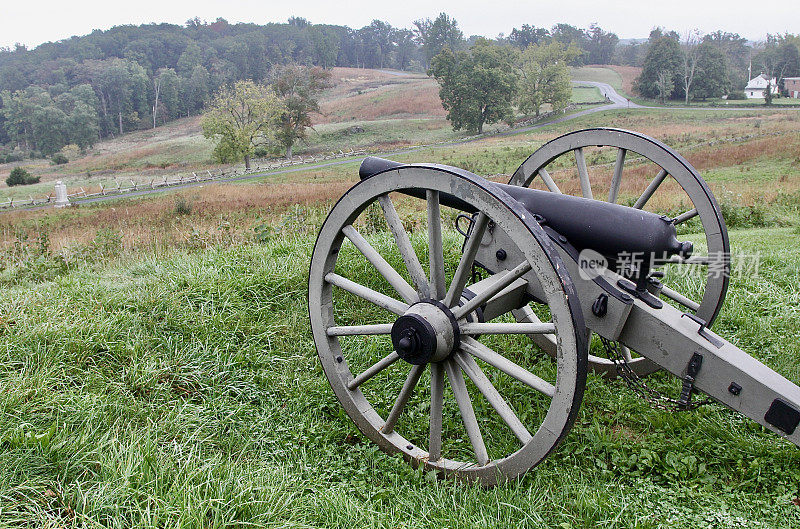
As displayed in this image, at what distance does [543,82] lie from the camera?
174ft

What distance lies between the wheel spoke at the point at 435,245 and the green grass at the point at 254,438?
0.96 m

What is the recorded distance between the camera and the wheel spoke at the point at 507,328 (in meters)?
2.43

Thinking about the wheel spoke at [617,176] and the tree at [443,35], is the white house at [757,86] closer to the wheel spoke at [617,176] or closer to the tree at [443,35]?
the tree at [443,35]

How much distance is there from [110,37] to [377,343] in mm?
141685

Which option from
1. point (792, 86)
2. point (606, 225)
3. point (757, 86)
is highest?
point (757, 86)

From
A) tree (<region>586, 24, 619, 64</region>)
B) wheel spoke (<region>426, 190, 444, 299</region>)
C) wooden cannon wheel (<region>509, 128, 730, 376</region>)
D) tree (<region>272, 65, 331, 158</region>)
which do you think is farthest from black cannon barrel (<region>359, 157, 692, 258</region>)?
tree (<region>586, 24, 619, 64</region>)

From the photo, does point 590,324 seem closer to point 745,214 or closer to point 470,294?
point 470,294

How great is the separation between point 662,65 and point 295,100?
1527 inches

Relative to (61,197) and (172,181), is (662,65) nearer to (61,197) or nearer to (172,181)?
(172,181)

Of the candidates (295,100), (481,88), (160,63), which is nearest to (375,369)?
(481,88)

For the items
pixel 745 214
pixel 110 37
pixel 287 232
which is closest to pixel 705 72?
pixel 745 214

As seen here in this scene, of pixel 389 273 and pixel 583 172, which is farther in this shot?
pixel 583 172

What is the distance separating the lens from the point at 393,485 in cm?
291

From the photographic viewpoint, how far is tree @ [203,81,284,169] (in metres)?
44.6
